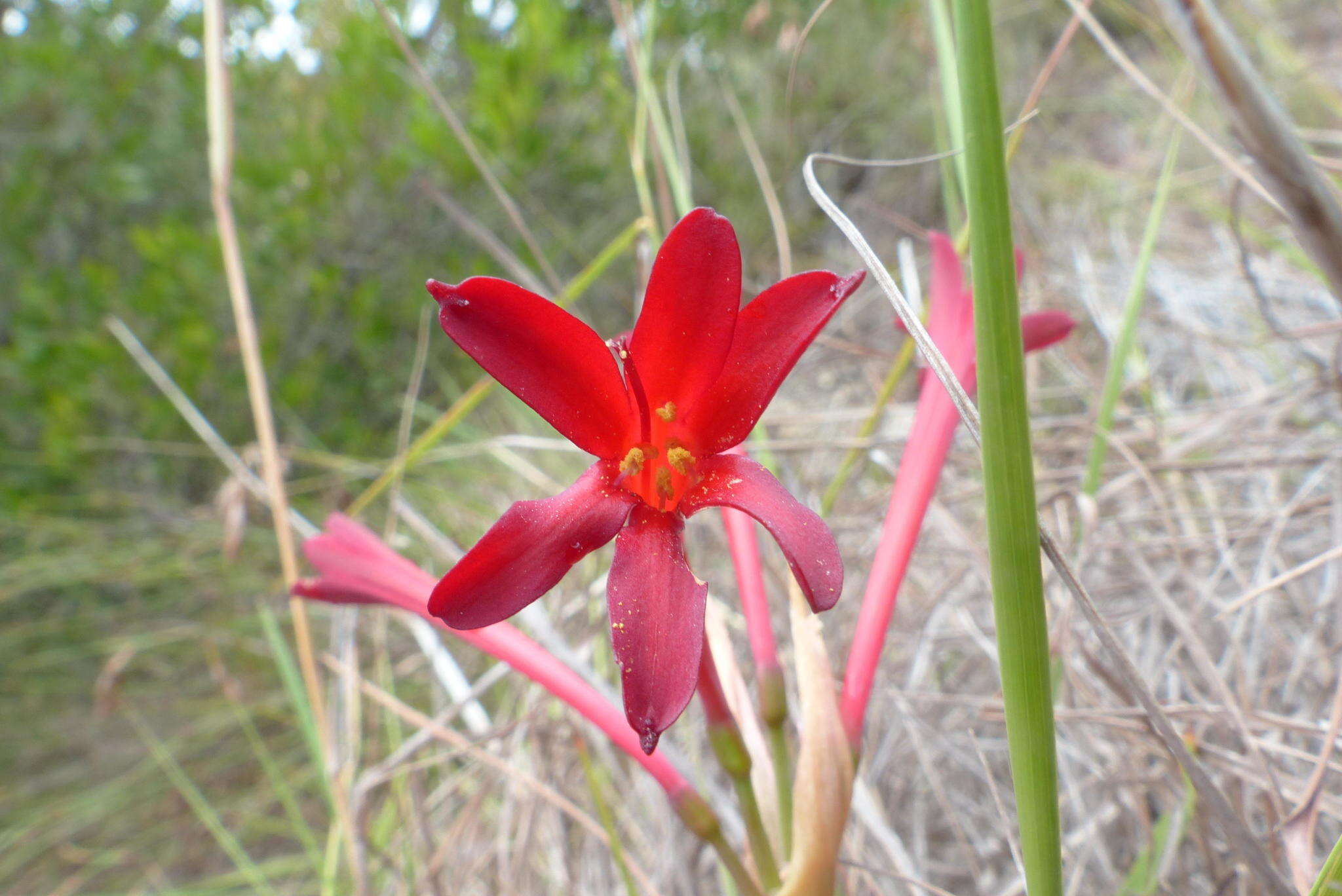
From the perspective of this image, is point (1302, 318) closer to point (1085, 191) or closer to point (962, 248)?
point (962, 248)

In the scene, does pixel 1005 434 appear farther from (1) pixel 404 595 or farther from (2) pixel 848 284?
(1) pixel 404 595

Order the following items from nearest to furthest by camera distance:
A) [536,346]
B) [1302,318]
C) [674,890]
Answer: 1. [536,346]
2. [674,890]
3. [1302,318]

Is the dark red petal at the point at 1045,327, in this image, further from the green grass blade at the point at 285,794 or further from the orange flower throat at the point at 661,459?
the green grass blade at the point at 285,794

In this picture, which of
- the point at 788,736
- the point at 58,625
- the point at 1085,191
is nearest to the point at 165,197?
the point at 58,625

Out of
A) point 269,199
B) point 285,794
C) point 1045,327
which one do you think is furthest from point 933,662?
point 269,199

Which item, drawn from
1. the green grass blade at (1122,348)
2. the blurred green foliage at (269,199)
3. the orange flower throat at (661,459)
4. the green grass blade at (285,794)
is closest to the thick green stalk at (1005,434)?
the orange flower throat at (661,459)
